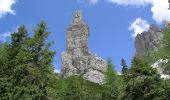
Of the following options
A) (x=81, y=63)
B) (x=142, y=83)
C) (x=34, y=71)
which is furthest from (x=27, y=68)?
(x=81, y=63)

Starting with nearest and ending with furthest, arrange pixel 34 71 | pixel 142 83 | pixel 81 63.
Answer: pixel 34 71
pixel 142 83
pixel 81 63

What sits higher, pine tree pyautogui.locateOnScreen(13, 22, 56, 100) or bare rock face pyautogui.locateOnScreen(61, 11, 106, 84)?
bare rock face pyautogui.locateOnScreen(61, 11, 106, 84)

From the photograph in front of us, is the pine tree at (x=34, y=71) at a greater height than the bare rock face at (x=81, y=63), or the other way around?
Result: the bare rock face at (x=81, y=63)

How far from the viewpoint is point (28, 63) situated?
41844mm

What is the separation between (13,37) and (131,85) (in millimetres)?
12881

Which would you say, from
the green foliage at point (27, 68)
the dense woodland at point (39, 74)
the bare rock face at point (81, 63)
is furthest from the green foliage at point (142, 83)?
the bare rock face at point (81, 63)

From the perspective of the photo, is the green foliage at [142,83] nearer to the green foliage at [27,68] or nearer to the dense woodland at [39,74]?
the dense woodland at [39,74]

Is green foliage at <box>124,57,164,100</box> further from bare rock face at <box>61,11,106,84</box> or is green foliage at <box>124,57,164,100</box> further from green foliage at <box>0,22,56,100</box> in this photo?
bare rock face at <box>61,11,106,84</box>

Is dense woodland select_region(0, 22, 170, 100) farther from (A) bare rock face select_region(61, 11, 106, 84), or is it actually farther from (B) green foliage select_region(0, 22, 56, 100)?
(A) bare rock face select_region(61, 11, 106, 84)

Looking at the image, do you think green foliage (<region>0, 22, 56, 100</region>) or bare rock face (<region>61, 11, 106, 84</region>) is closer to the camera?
green foliage (<region>0, 22, 56, 100</region>)

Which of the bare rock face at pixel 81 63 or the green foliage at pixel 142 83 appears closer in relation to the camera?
the green foliage at pixel 142 83

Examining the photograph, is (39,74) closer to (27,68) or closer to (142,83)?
(27,68)

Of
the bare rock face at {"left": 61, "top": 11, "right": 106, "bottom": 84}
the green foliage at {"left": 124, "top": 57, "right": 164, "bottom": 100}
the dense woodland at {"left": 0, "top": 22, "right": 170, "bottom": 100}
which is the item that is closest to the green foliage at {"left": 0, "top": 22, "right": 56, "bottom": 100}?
the dense woodland at {"left": 0, "top": 22, "right": 170, "bottom": 100}

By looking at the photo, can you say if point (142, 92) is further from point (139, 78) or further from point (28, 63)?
point (28, 63)
